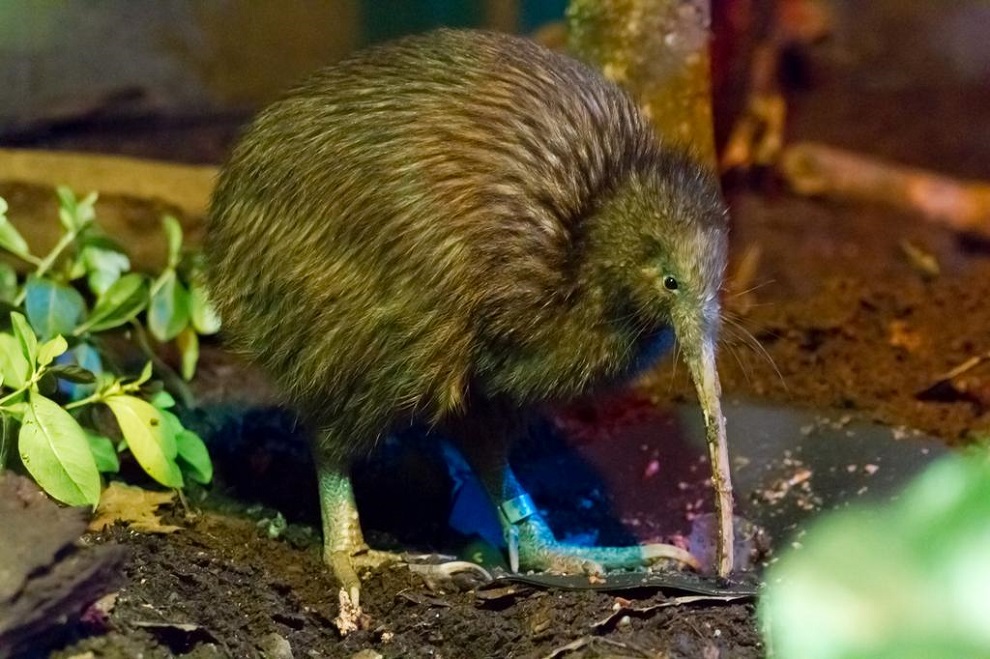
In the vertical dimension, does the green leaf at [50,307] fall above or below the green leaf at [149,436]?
above

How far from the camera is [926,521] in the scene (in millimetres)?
1207

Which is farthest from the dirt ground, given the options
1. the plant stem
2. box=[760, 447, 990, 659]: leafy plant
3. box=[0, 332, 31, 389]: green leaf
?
box=[760, 447, 990, 659]: leafy plant

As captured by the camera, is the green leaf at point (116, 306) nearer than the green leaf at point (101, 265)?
Yes

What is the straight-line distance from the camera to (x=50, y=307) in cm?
274

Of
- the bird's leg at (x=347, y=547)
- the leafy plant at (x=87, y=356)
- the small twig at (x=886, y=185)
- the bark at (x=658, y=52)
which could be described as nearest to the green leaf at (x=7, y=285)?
the leafy plant at (x=87, y=356)

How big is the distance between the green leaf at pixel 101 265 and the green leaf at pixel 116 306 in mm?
69

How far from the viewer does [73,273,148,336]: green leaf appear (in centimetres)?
283

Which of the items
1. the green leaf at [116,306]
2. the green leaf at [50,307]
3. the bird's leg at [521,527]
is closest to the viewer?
the bird's leg at [521,527]

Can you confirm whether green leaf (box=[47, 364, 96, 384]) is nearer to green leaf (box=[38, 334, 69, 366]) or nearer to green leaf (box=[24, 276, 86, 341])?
green leaf (box=[38, 334, 69, 366])

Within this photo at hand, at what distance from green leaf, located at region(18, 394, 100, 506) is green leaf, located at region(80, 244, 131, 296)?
2.71 ft

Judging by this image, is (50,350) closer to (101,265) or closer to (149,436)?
(149,436)

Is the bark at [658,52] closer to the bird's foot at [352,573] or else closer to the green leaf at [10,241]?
the bird's foot at [352,573]

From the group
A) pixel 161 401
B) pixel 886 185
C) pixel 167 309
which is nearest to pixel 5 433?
pixel 161 401

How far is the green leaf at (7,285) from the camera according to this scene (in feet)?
8.95
